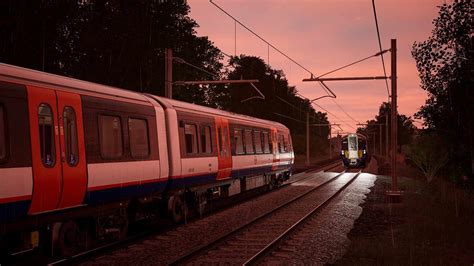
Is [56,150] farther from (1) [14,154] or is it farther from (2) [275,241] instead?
(2) [275,241]

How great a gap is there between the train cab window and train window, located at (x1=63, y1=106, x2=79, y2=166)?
5.17m

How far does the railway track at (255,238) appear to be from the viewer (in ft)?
33.0

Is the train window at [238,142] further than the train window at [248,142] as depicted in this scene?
No

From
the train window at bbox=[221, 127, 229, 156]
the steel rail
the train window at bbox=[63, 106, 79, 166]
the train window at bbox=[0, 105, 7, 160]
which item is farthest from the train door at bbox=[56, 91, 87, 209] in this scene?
the train window at bbox=[221, 127, 229, 156]

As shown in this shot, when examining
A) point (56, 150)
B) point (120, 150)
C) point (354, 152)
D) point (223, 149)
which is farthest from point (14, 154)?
point (354, 152)

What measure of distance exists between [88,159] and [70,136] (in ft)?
1.97

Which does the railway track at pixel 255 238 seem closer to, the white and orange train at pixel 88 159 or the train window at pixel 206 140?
the white and orange train at pixel 88 159

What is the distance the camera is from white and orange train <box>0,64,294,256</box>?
8.04m

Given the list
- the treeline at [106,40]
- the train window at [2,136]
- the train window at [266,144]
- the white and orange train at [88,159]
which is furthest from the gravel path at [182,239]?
the treeline at [106,40]

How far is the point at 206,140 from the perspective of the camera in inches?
636

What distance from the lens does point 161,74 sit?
40.2m

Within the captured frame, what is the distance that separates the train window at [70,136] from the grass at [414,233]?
200 inches

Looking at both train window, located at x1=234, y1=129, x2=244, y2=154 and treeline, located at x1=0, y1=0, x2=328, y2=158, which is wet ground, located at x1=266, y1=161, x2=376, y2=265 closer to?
train window, located at x1=234, y1=129, x2=244, y2=154

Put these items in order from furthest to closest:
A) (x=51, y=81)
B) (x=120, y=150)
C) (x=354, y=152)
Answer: (x=354, y=152)
(x=120, y=150)
(x=51, y=81)
